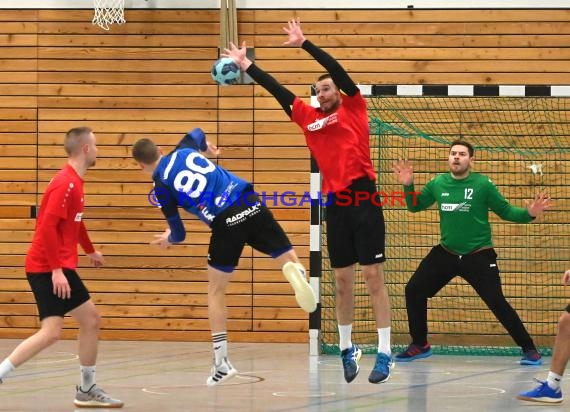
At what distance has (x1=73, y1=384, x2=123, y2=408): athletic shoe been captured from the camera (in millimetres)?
7879

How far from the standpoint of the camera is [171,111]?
13203 mm

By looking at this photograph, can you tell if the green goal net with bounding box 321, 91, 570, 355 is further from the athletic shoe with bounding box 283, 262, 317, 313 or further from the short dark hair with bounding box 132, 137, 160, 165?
the short dark hair with bounding box 132, 137, 160, 165

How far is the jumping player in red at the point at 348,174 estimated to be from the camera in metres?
8.23

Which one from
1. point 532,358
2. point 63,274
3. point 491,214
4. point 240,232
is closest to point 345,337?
point 240,232

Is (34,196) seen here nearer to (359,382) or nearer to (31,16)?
(31,16)

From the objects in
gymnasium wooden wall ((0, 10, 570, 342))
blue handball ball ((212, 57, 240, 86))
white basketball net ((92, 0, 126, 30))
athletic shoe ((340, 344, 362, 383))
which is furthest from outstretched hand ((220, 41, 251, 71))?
white basketball net ((92, 0, 126, 30))

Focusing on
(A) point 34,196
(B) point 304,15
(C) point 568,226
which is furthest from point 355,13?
(A) point 34,196

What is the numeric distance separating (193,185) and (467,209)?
12.6ft

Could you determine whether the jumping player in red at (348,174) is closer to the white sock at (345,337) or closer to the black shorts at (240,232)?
the white sock at (345,337)

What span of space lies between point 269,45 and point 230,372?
6076 millimetres

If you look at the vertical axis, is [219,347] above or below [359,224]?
below

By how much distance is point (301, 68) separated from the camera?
1300 cm

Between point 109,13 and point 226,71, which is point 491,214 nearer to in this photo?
point 226,71

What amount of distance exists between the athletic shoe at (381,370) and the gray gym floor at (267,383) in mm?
191
